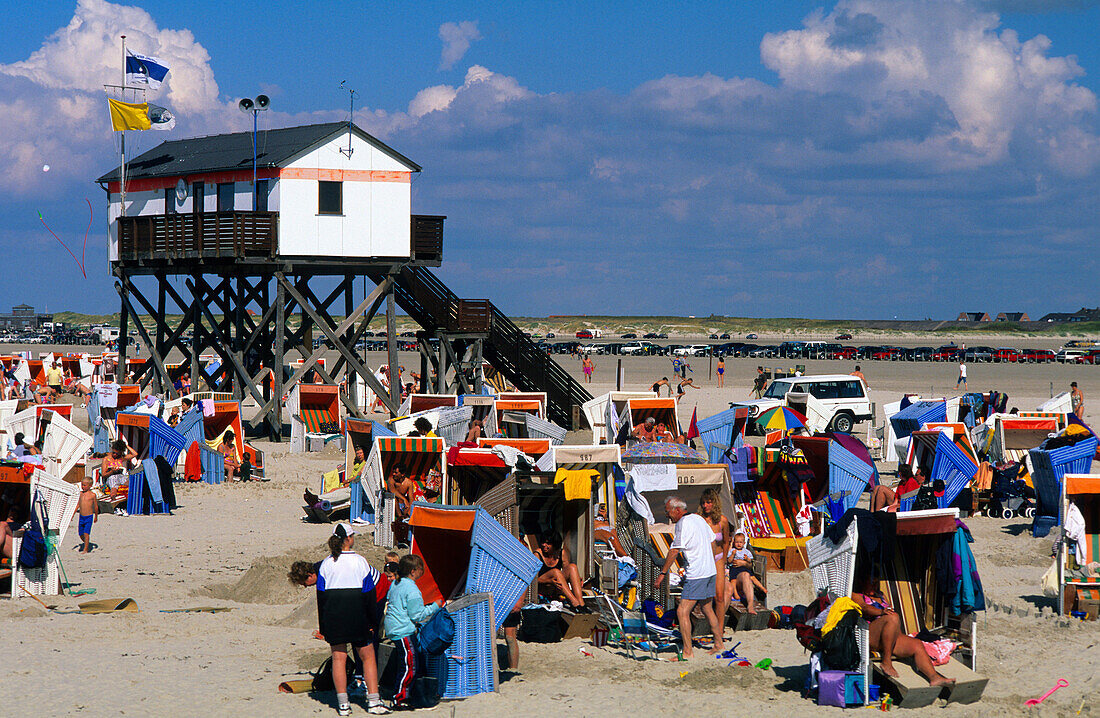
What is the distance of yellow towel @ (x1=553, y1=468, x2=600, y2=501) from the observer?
11406 millimetres

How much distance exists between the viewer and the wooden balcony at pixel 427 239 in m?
28.1

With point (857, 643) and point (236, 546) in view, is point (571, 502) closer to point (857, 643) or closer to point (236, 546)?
point (857, 643)

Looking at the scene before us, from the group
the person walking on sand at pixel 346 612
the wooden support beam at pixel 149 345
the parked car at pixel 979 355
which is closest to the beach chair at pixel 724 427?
the person walking on sand at pixel 346 612

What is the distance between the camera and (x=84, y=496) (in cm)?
1384

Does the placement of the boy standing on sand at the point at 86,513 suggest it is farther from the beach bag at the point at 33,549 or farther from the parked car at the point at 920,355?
the parked car at the point at 920,355

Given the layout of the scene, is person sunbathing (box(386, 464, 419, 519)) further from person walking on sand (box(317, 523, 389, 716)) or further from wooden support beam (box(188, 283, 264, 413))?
wooden support beam (box(188, 283, 264, 413))

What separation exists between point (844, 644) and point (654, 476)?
379cm

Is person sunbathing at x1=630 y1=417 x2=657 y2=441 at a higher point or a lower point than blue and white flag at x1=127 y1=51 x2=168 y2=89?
lower

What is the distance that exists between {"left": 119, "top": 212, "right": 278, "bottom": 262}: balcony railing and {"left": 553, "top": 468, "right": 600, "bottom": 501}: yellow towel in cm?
1645

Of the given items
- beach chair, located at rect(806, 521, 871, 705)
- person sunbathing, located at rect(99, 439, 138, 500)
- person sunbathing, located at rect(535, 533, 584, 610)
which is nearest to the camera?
beach chair, located at rect(806, 521, 871, 705)

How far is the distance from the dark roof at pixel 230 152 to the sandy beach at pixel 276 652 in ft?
42.4

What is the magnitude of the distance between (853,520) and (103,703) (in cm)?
590

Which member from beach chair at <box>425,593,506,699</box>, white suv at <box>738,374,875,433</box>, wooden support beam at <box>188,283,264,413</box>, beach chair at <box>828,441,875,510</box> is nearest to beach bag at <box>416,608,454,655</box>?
beach chair at <box>425,593,506,699</box>

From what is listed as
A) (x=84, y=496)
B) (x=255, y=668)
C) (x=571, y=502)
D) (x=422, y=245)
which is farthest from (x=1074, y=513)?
(x=422, y=245)
